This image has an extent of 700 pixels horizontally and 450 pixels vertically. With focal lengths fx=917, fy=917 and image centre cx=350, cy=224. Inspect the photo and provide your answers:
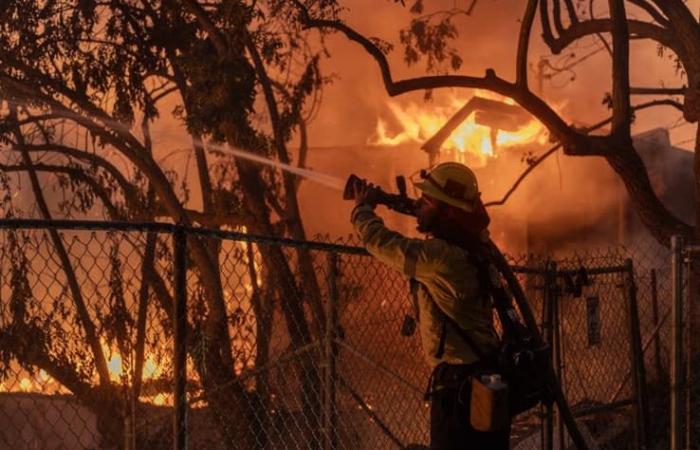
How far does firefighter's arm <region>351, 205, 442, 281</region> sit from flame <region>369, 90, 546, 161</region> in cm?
1491

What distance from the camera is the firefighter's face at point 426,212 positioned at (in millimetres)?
4105

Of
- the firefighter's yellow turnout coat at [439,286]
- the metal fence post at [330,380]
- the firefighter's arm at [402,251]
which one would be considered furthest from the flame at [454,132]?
the firefighter's arm at [402,251]

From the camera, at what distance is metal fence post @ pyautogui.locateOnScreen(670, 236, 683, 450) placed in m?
5.59

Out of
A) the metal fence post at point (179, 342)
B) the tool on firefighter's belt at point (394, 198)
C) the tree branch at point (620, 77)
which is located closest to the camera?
the metal fence post at point (179, 342)

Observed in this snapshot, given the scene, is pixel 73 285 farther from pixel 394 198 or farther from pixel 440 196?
pixel 440 196

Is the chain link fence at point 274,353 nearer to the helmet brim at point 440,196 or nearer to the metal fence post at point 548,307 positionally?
the metal fence post at point 548,307

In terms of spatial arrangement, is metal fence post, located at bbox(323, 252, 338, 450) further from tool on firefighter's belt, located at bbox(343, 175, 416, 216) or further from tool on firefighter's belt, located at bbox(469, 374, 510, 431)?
tool on firefighter's belt, located at bbox(469, 374, 510, 431)

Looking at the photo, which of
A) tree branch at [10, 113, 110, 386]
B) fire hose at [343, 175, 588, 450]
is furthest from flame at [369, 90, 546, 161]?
fire hose at [343, 175, 588, 450]

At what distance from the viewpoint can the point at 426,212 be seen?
4.13 metres

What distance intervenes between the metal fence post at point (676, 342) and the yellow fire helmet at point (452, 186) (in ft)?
6.51

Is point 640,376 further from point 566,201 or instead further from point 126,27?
point 566,201

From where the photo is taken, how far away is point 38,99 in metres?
12.0

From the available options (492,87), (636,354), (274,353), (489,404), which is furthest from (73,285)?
(489,404)

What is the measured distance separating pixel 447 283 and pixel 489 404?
545 millimetres
